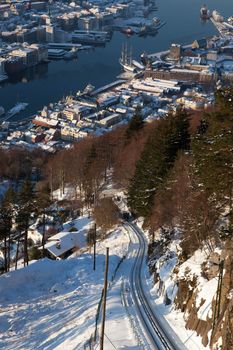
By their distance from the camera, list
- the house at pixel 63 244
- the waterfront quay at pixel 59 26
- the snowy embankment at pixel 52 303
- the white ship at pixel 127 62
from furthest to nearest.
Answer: the waterfront quay at pixel 59 26 → the white ship at pixel 127 62 → the house at pixel 63 244 → the snowy embankment at pixel 52 303

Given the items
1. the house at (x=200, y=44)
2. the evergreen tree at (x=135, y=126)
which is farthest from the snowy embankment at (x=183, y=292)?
the house at (x=200, y=44)

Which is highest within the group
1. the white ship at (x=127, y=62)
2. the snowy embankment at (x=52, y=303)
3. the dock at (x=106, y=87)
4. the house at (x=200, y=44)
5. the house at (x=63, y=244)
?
the house at (x=200, y=44)

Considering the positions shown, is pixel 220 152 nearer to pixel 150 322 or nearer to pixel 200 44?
pixel 150 322

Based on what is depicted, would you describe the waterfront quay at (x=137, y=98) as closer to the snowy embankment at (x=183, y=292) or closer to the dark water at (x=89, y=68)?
the dark water at (x=89, y=68)

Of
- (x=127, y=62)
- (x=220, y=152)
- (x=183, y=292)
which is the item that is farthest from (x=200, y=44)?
Answer: (x=183, y=292)

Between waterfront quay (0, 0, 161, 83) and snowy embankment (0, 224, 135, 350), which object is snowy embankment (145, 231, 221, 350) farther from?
waterfront quay (0, 0, 161, 83)

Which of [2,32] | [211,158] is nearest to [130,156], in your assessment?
[211,158]
